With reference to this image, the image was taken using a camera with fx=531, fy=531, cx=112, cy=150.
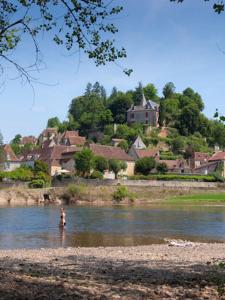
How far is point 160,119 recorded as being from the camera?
141 metres

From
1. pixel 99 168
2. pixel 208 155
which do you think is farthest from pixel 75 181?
pixel 208 155

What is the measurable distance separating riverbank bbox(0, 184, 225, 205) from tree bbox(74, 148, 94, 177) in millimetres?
12545

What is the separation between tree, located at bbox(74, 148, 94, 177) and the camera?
3346 inches

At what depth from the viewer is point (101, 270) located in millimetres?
12602

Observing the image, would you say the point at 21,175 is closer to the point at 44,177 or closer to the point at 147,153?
the point at 44,177

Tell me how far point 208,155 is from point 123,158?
76.6 ft

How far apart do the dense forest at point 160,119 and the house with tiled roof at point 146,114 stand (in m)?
2.06

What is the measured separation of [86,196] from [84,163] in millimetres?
17274

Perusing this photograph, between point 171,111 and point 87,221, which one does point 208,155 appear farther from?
point 87,221

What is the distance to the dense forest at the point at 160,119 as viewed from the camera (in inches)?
4993

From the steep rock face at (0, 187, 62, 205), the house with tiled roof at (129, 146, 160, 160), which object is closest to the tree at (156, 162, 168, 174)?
the house with tiled roof at (129, 146, 160, 160)

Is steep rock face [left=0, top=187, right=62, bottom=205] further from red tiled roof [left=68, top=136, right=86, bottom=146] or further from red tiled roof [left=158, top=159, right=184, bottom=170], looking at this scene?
red tiled roof [left=68, top=136, right=86, bottom=146]

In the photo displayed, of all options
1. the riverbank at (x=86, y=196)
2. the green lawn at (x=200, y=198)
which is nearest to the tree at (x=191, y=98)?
the green lawn at (x=200, y=198)

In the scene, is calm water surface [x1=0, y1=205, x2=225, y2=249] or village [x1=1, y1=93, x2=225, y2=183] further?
village [x1=1, y1=93, x2=225, y2=183]
